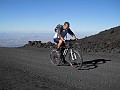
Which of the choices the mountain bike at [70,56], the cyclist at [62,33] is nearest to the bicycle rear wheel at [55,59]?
the mountain bike at [70,56]

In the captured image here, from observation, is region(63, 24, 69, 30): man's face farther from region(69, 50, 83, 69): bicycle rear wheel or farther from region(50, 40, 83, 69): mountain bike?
region(69, 50, 83, 69): bicycle rear wheel

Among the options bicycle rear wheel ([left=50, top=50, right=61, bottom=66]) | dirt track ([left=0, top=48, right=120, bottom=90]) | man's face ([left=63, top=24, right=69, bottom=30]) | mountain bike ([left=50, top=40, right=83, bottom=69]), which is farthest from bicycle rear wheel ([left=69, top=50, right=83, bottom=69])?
man's face ([left=63, top=24, right=69, bottom=30])

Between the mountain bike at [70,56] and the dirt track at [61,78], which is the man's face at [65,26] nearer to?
the mountain bike at [70,56]

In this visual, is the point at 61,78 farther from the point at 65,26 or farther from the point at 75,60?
the point at 65,26

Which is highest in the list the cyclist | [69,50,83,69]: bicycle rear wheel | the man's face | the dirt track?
the man's face

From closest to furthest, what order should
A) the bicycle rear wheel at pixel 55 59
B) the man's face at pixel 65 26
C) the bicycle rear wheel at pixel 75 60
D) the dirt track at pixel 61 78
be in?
1. the dirt track at pixel 61 78
2. the bicycle rear wheel at pixel 75 60
3. the man's face at pixel 65 26
4. the bicycle rear wheel at pixel 55 59

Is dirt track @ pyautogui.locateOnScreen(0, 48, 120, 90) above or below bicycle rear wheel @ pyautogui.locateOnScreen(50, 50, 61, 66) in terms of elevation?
below

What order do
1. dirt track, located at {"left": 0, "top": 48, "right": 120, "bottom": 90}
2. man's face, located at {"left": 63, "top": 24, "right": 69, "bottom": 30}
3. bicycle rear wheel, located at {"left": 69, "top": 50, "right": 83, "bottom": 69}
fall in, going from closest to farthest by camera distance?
dirt track, located at {"left": 0, "top": 48, "right": 120, "bottom": 90}, bicycle rear wheel, located at {"left": 69, "top": 50, "right": 83, "bottom": 69}, man's face, located at {"left": 63, "top": 24, "right": 69, "bottom": 30}

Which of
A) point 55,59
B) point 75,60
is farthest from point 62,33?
point 55,59

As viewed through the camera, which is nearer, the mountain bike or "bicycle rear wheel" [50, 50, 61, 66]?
the mountain bike

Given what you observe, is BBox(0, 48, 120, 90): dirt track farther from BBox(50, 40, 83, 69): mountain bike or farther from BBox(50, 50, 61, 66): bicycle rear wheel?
BBox(50, 50, 61, 66): bicycle rear wheel

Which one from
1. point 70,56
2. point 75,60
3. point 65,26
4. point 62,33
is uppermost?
point 65,26

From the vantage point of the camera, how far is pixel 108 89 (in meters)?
7.74

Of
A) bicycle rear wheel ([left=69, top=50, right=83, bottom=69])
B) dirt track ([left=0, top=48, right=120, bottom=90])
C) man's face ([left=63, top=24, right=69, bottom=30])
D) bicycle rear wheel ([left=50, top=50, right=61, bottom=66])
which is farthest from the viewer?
bicycle rear wheel ([left=50, top=50, right=61, bottom=66])
